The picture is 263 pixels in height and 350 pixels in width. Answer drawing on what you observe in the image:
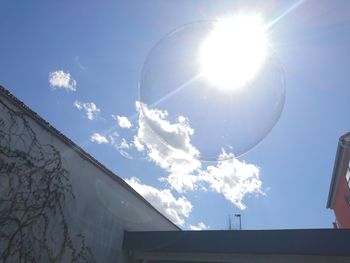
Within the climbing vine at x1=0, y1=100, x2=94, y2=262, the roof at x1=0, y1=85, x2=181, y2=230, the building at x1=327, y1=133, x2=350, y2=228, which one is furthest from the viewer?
the building at x1=327, y1=133, x2=350, y2=228

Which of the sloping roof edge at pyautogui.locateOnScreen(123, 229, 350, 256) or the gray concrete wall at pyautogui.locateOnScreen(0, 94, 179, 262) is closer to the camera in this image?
the gray concrete wall at pyautogui.locateOnScreen(0, 94, 179, 262)

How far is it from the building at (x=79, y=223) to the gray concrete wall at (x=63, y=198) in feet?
0.06

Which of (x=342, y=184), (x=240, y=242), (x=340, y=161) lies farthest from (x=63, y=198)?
(x=342, y=184)

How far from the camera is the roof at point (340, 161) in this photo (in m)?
16.8

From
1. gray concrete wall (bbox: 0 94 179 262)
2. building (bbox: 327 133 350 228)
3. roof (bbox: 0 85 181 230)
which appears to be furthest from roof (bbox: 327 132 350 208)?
gray concrete wall (bbox: 0 94 179 262)

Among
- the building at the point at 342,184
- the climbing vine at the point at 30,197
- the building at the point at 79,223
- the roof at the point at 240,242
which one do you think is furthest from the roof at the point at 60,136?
the building at the point at 342,184

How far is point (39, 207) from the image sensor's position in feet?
19.7

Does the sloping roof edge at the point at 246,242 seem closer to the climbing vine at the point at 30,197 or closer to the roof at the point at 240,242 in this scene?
the roof at the point at 240,242

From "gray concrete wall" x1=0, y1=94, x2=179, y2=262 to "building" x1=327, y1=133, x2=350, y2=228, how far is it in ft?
42.5

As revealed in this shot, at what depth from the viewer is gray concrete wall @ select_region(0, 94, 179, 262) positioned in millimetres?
5461

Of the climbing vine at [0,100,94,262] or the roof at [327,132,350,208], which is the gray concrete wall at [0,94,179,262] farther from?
the roof at [327,132,350,208]

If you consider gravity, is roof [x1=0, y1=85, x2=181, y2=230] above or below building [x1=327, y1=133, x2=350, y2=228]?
below

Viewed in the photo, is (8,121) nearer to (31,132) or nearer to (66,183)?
(31,132)

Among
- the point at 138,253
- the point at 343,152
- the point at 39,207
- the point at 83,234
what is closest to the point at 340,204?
the point at 343,152
